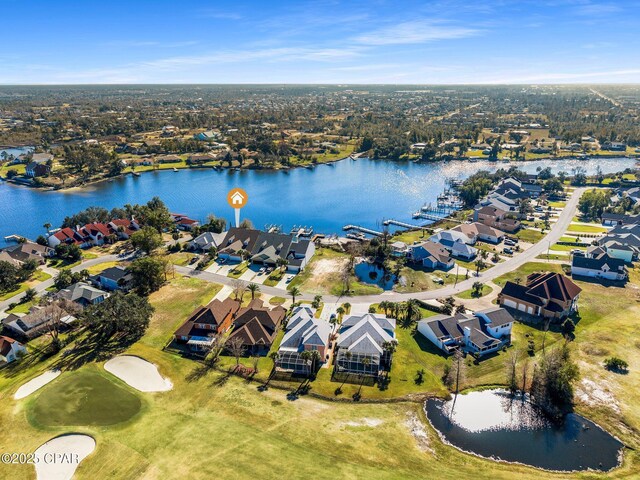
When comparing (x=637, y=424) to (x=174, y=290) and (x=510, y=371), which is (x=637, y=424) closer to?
(x=510, y=371)

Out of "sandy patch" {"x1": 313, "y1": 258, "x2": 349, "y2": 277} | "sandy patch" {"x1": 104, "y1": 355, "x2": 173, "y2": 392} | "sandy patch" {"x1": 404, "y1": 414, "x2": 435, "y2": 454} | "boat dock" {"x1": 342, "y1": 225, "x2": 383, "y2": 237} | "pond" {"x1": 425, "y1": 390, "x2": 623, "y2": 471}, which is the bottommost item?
"boat dock" {"x1": 342, "y1": 225, "x2": 383, "y2": 237}

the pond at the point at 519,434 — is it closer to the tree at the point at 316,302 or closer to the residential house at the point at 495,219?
the tree at the point at 316,302

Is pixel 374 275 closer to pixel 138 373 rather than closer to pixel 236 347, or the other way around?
pixel 236 347

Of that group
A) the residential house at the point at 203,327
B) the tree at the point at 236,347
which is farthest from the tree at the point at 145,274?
the tree at the point at 236,347

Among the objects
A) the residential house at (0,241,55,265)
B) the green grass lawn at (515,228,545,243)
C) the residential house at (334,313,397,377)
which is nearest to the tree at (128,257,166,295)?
the residential house at (0,241,55,265)

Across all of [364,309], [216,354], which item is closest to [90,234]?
[216,354]

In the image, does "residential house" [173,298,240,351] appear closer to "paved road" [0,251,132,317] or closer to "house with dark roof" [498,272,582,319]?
"paved road" [0,251,132,317]
